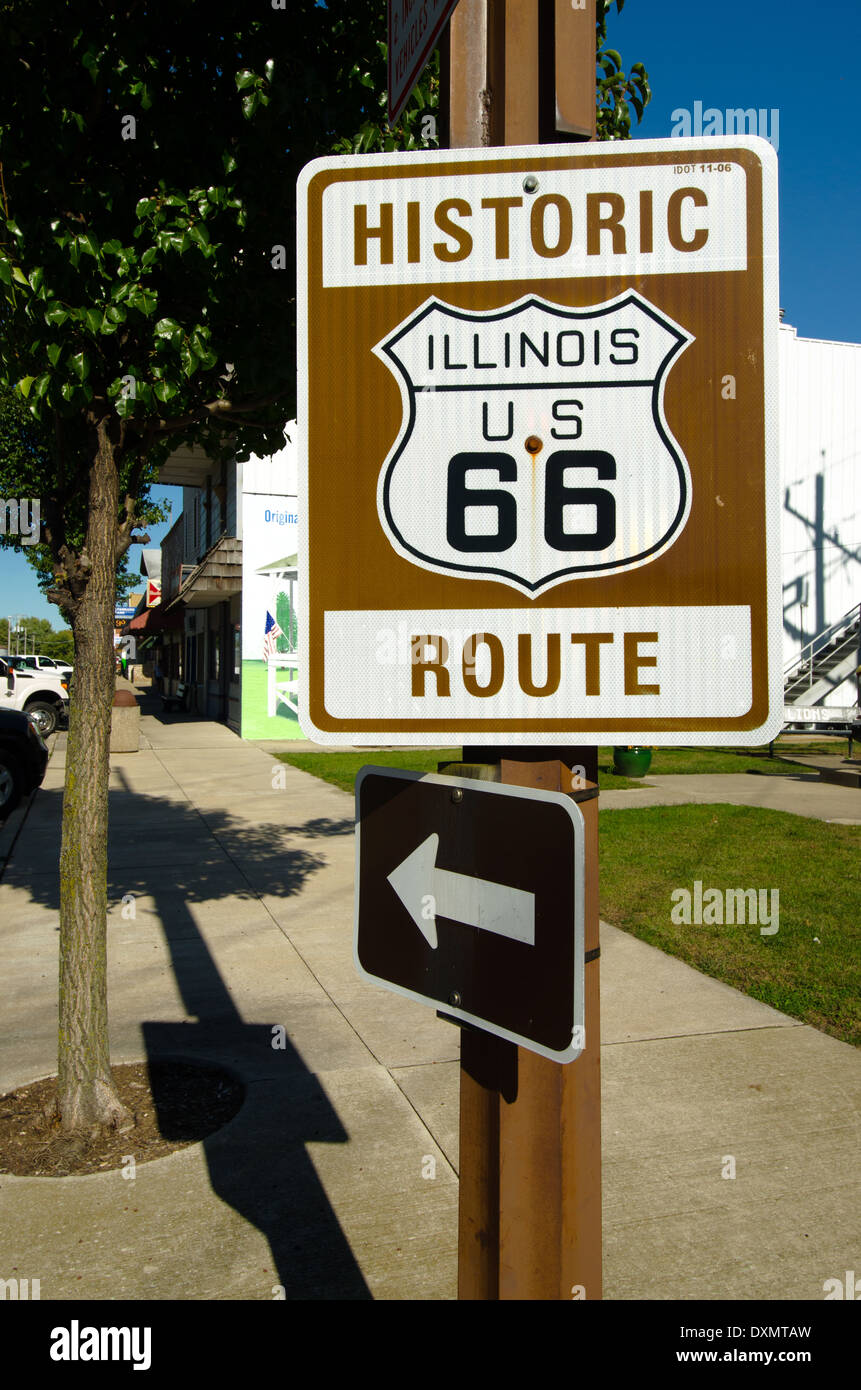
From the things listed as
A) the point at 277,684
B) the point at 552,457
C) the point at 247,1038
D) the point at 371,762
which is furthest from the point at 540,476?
the point at 277,684

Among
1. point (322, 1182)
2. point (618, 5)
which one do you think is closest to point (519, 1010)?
point (322, 1182)

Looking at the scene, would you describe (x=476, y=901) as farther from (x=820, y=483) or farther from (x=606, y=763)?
(x=820, y=483)

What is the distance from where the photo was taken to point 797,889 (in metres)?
8.25

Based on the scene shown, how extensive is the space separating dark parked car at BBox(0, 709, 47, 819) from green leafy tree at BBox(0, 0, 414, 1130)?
864 cm

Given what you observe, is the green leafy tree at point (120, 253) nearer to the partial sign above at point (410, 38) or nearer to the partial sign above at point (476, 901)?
the partial sign above at point (410, 38)

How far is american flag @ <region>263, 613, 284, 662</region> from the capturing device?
2116 centimetres

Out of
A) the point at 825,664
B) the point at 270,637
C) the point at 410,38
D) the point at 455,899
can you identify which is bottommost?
the point at 825,664

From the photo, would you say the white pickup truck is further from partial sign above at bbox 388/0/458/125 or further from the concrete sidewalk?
partial sign above at bbox 388/0/458/125

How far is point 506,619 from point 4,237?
379 cm

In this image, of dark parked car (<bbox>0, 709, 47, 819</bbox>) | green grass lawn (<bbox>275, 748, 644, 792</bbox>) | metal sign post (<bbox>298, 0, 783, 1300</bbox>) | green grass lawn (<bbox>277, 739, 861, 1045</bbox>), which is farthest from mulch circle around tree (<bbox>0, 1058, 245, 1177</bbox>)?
green grass lawn (<bbox>275, 748, 644, 792</bbox>)

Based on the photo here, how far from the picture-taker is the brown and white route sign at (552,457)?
56.4 inches

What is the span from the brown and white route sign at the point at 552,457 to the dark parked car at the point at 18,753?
12.1m

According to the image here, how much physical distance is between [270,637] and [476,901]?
2005 centimetres

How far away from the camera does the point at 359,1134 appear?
166 inches
